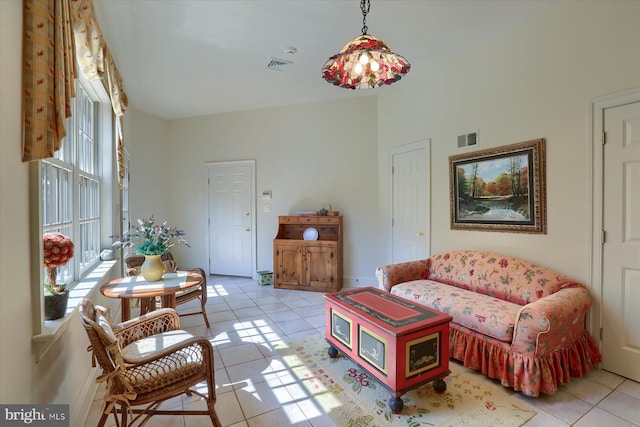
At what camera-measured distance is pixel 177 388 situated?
5.07 feet

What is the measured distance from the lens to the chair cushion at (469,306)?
2.18 m

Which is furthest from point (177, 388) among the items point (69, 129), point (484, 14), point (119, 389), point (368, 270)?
point (484, 14)

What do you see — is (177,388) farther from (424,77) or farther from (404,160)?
(424,77)

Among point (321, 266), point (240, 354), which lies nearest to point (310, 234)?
point (321, 266)

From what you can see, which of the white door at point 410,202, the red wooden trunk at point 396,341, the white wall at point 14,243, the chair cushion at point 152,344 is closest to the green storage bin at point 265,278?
the white door at point 410,202

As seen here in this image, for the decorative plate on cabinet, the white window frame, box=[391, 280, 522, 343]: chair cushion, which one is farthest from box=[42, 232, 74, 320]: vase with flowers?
the decorative plate on cabinet

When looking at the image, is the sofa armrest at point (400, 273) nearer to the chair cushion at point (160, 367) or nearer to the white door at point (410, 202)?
the white door at point (410, 202)

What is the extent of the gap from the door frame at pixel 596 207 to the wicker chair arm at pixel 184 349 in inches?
115

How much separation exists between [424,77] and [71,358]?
435 cm

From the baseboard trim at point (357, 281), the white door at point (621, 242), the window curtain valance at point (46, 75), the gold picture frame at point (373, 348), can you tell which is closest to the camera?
the window curtain valance at point (46, 75)

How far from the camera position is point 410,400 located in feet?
6.48

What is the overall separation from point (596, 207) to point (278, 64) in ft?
11.4

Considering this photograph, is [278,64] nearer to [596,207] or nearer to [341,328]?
[341,328]

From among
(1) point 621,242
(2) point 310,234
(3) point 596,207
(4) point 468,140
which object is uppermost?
(4) point 468,140
